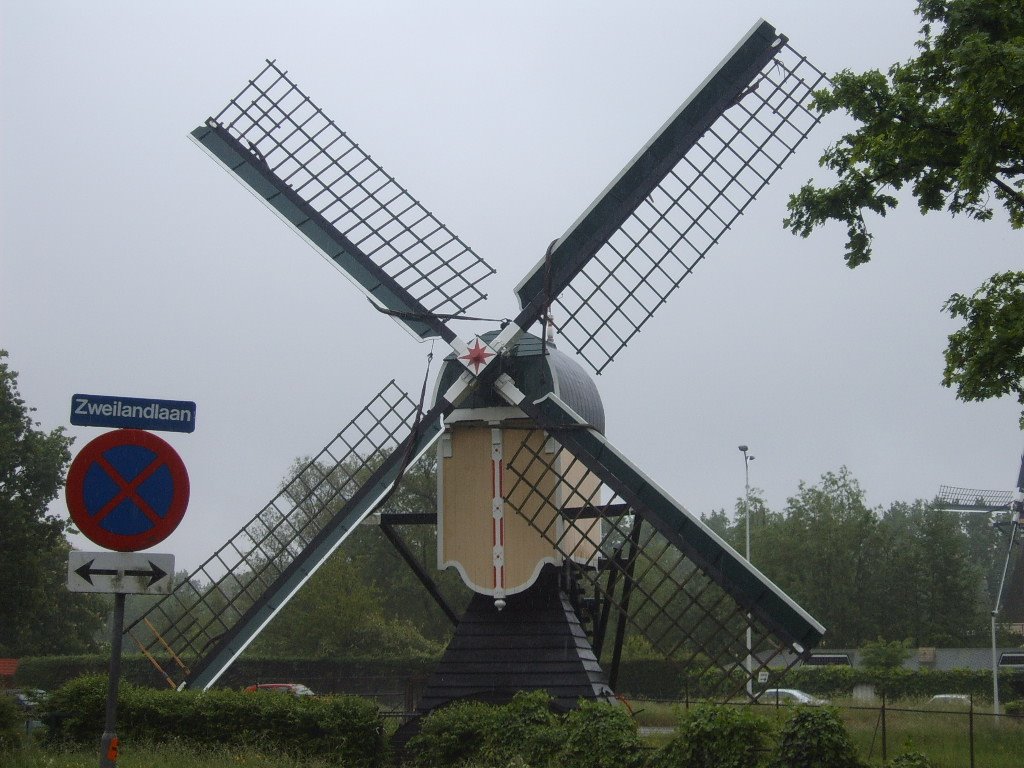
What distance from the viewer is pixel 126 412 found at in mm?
6422

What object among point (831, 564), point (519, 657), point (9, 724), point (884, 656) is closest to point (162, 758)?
point (9, 724)

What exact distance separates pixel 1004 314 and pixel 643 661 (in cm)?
2630

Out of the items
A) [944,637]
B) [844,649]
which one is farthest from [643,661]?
[944,637]

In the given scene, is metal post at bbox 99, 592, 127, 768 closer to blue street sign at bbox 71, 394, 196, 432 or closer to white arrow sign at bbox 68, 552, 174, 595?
white arrow sign at bbox 68, 552, 174, 595

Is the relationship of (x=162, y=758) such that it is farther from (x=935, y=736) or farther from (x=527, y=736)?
(x=935, y=736)

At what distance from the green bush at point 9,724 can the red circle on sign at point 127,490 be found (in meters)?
6.15

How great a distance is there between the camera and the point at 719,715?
1183 cm

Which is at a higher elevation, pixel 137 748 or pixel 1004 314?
pixel 1004 314

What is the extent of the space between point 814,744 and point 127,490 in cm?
763

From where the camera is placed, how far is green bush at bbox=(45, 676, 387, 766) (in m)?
14.2

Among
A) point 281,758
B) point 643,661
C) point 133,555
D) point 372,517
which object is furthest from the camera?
point 643,661

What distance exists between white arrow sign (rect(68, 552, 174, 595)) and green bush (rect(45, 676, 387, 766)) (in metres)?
8.30

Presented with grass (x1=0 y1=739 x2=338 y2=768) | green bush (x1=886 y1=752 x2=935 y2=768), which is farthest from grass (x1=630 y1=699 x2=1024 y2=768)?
grass (x1=0 y1=739 x2=338 y2=768)

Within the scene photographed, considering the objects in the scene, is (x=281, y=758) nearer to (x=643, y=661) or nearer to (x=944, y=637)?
(x=643, y=661)
